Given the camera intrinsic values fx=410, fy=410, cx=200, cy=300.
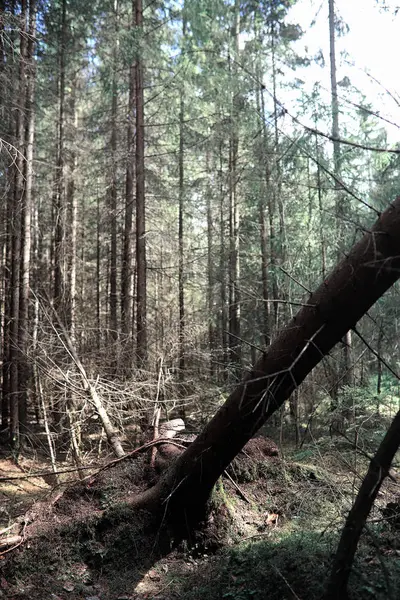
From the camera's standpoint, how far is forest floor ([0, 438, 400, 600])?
11.9 ft

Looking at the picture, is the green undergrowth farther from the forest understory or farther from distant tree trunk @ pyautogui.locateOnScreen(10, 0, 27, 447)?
distant tree trunk @ pyautogui.locateOnScreen(10, 0, 27, 447)

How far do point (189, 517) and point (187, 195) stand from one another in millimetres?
12650

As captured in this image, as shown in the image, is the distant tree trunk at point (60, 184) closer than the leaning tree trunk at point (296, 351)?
No

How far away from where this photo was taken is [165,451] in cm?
586

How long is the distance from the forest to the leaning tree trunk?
20 millimetres

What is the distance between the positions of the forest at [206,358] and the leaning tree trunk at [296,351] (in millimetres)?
20

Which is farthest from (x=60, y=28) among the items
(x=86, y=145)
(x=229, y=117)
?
(x=229, y=117)

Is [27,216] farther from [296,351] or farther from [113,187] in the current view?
[296,351]

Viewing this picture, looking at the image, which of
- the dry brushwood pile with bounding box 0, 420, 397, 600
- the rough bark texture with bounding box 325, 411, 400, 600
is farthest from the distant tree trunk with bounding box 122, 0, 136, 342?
the rough bark texture with bounding box 325, 411, 400, 600

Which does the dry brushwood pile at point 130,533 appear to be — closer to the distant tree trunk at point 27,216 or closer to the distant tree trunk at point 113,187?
the distant tree trunk at point 27,216

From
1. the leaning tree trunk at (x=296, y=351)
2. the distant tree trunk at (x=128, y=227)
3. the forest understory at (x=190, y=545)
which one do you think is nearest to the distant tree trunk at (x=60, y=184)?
the distant tree trunk at (x=128, y=227)

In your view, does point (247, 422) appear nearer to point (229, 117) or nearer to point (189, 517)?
point (189, 517)

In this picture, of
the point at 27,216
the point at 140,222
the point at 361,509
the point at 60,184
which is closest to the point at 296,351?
the point at 361,509

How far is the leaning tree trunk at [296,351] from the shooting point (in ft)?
9.53
